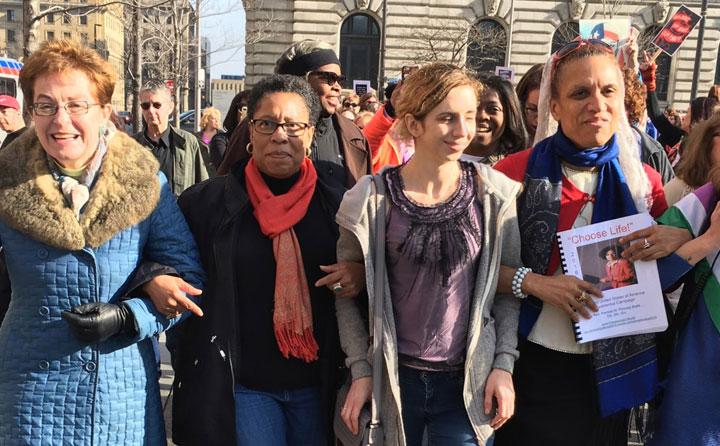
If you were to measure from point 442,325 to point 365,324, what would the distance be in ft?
1.17

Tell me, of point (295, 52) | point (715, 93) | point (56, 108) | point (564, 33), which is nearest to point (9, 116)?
point (295, 52)

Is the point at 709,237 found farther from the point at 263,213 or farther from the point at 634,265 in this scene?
the point at 263,213

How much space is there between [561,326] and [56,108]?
2.10m

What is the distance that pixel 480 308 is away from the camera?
7.79 ft

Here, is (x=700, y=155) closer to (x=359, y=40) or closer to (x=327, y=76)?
(x=327, y=76)

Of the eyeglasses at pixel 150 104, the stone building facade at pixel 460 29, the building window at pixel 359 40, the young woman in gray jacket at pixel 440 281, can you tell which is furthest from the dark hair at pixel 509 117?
the building window at pixel 359 40

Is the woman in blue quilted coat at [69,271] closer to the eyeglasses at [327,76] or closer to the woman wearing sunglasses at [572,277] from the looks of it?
the woman wearing sunglasses at [572,277]

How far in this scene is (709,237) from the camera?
243 centimetres

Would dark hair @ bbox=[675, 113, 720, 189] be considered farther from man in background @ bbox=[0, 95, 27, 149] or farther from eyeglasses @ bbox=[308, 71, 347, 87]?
man in background @ bbox=[0, 95, 27, 149]

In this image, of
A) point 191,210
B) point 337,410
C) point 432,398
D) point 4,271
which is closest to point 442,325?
point 432,398

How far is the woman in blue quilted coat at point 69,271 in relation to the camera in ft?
7.74

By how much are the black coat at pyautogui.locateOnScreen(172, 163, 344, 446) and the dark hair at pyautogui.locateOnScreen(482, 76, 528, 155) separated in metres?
1.81

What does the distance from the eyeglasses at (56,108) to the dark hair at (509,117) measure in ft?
8.50

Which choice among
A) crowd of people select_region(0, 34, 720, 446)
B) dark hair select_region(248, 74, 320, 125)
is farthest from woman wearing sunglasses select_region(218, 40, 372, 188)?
crowd of people select_region(0, 34, 720, 446)
